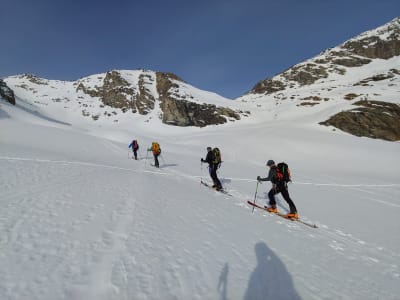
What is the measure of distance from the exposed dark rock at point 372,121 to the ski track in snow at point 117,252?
42195 millimetres

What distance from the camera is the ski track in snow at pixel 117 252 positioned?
3.12m

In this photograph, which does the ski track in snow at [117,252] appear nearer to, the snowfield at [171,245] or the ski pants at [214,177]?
the snowfield at [171,245]

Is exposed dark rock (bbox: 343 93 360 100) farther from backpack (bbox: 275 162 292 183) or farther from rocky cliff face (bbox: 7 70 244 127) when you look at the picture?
backpack (bbox: 275 162 292 183)

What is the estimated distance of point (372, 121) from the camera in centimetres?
4219

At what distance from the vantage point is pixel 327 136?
37.6m

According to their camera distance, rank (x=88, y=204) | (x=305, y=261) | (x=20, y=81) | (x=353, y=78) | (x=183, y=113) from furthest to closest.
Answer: (x=20, y=81) < (x=353, y=78) < (x=183, y=113) < (x=88, y=204) < (x=305, y=261)

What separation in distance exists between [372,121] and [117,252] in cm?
5023

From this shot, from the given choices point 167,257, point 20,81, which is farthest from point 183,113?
point 20,81

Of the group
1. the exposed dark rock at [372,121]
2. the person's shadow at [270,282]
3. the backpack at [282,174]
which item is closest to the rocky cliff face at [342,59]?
the exposed dark rock at [372,121]

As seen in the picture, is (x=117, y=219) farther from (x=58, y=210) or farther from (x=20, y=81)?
(x=20, y=81)

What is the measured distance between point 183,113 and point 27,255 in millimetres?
66816

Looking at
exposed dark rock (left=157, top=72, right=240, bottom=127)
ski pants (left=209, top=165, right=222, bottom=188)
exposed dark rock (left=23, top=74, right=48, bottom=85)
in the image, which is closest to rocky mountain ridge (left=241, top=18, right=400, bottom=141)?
exposed dark rock (left=157, top=72, right=240, bottom=127)

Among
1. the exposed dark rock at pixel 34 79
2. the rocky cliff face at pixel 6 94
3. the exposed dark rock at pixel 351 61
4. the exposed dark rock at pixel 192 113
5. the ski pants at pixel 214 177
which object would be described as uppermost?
the exposed dark rock at pixel 351 61

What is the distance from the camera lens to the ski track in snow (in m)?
3.12
